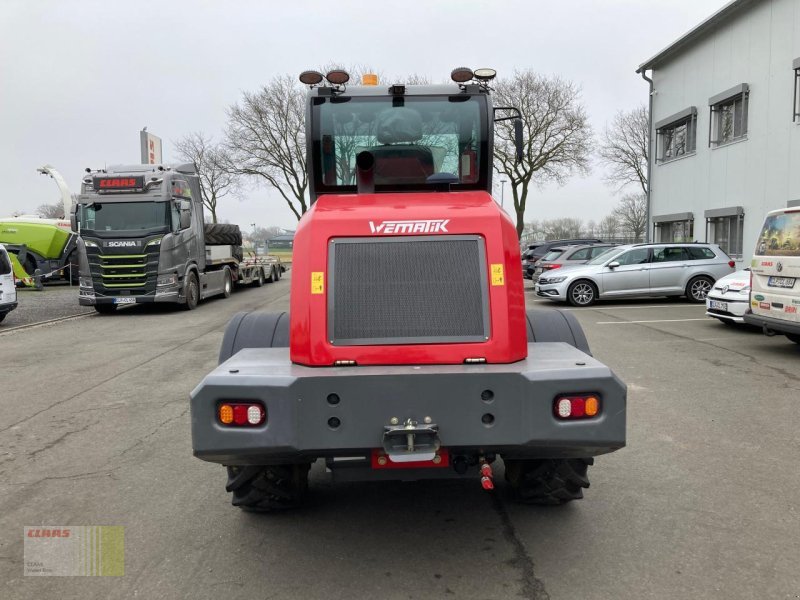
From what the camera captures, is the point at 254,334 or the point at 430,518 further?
the point at 254,334

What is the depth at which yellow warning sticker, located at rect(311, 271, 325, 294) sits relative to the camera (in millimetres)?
3633

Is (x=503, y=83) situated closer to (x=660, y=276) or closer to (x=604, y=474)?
(x=660, y=276)

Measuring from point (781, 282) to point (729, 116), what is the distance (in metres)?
14.9

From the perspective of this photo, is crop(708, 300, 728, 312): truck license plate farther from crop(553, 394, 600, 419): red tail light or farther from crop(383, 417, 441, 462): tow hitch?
crop(383, 417, 441, 462): tow hitch

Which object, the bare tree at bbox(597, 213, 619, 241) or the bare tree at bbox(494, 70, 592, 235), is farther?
the bare tree at bbox(597, 213, 619, 241)

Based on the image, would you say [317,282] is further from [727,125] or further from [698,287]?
[727,125]

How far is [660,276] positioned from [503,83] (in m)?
21.8

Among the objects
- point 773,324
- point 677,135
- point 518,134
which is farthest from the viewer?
point 677,135

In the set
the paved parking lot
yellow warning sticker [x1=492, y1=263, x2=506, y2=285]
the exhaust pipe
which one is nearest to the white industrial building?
the paved parking lot

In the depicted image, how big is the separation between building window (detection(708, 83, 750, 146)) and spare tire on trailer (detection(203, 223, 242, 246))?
17016 millimetres

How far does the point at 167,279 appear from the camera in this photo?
1681cm

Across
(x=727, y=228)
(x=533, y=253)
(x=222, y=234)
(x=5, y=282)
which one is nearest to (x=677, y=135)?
(x=727, y=228)

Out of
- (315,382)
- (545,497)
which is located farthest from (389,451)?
(545,497)

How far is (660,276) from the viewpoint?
16688 millimetres
